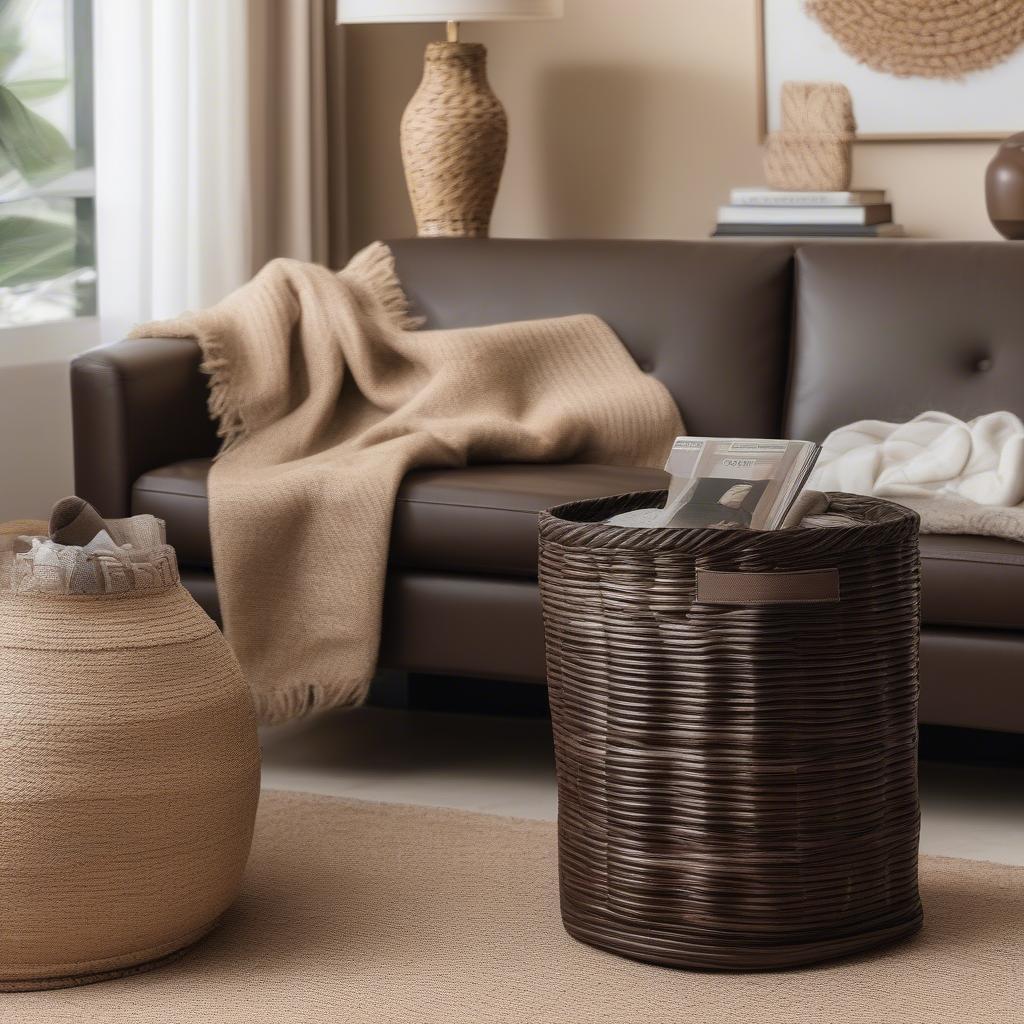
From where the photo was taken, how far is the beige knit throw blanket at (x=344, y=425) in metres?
2.41

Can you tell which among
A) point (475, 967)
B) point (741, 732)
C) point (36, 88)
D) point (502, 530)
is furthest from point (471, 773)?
point (36, 88)

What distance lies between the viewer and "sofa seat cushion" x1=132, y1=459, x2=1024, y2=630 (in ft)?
6.97

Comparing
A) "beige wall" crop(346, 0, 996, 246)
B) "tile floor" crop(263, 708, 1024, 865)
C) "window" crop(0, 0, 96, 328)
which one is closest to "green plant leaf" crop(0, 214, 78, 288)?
"window" crop(0, 0, 96, 328)

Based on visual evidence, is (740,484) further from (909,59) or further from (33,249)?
(909,59)

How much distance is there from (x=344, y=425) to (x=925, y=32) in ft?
5.12

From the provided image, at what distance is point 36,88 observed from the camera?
320 centimetres

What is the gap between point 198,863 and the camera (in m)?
1.69

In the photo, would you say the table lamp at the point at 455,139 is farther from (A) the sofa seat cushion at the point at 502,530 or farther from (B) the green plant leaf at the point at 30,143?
(A) the sofa seat cushion at the point at 502,530

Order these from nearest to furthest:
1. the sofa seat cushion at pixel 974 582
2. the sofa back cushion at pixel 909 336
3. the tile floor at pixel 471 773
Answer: the sofa seat cushion at pixel 974 582, the tile floor at pixel 471 773, the sofa back cushion at pixel 909 336

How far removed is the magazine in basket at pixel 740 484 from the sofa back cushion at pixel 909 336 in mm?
1013

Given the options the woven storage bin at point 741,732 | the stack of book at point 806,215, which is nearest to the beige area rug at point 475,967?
the woven storage bin at point 741,732

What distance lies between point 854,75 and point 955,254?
3.05ft

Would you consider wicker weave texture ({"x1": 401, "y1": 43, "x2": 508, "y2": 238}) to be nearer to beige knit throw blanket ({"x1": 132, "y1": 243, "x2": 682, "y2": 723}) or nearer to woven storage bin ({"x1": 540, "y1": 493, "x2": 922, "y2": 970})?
beige knit throw blanket ({"x1": 132, "y1": 243, "x2": 682, "y2": 723})

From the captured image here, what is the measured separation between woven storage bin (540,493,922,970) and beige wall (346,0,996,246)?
2006 millimetres
